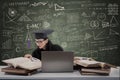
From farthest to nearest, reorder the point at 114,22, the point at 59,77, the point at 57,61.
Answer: the point at 114,22, the point at 57,61, the point at 59,77

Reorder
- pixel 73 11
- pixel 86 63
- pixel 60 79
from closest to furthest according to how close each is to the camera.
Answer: pixel 60 79, pixel 86 63, pixel 73 11

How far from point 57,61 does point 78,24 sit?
275 centimetres

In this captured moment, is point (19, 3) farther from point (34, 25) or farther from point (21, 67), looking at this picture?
point (21, 67)

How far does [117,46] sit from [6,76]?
10.4 ft

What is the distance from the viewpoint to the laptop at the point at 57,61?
1.64 meters

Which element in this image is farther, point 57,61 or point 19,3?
point 19,3

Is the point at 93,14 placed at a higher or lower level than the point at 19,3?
lower

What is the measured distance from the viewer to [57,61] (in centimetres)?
165

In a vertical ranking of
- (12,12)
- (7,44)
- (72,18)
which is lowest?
(7,44)

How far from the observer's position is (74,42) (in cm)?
434

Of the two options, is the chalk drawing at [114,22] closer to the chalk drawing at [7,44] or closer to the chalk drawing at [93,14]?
the chalk drawing at [93,14]

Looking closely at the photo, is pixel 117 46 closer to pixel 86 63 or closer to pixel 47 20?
pixel 47 20

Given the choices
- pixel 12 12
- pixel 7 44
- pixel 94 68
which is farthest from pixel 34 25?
pixel 94 68

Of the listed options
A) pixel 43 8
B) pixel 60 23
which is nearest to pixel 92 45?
pixel 60 23
